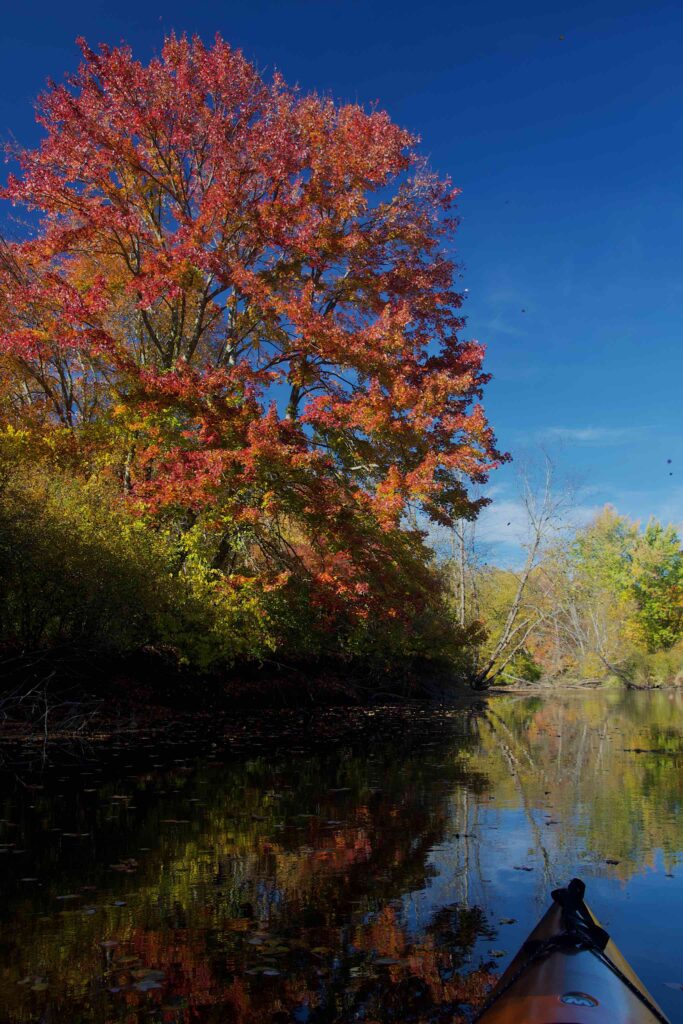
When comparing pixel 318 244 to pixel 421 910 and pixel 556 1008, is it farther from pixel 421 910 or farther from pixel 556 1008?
pixel 556 1008

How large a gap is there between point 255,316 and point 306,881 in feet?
46.1

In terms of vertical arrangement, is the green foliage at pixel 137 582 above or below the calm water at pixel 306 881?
above

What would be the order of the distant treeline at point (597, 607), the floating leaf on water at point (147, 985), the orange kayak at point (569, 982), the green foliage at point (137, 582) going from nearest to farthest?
1. the orange kayak at point (569, 982)
2. the floating leaf on water at point (147, 985)
3. the green foliage at point (137, 582)
4. the distant treeline at point (597, 607)

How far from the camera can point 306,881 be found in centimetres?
501

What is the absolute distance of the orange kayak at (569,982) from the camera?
8.29 feet

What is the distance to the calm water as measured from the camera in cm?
337

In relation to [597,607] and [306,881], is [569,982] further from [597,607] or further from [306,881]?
[597,607]

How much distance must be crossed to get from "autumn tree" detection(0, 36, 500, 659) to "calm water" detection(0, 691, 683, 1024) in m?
6.20

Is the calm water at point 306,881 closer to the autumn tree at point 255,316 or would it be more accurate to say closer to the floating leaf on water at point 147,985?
the floating leaf on water at point 147,985

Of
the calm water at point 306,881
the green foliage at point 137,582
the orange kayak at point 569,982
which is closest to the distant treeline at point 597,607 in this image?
the green foliage at point 137,582

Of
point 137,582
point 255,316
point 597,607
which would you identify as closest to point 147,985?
point 137,582

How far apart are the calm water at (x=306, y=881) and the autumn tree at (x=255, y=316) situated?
620 centimetres

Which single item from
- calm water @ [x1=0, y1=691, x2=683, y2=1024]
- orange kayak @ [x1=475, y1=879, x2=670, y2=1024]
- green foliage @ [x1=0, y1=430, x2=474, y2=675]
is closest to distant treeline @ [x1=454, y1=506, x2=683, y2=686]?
green foliage @ [x1=0, y1=430, x2=474, y2=675]

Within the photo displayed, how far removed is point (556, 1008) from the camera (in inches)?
100.0
